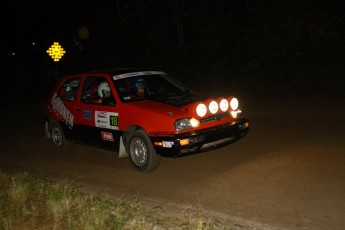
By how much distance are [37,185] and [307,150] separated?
4409 millimetres

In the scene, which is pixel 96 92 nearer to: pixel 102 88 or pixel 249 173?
pixel 102 88

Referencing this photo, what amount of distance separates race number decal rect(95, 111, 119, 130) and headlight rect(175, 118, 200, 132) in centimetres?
125

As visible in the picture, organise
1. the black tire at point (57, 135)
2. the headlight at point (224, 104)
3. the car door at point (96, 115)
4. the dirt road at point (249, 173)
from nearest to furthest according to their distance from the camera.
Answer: the dirt road at point (249, 173) → the headlight at point (224, 104) → the car door at point (96, 115) → the black tire at point (57, 135)

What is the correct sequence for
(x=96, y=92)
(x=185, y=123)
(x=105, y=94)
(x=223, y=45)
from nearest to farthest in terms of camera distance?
(x=185, y=123) → (x=105, y=94) → (x=96, y=92) → (x=223, y=45)

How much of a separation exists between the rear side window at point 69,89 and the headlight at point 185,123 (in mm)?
2895

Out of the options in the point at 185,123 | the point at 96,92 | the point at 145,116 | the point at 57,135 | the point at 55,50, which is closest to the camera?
the point at 185,123

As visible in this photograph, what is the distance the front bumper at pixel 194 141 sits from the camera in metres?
6.87

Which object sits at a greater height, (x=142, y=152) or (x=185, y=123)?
(x=185, y=123)

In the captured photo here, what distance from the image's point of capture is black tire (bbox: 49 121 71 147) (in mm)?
9695

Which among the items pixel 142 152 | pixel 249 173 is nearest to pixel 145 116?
pixel 142 152

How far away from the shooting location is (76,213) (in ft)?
17.5

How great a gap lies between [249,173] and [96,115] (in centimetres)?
292

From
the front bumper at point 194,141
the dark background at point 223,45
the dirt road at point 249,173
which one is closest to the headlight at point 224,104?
the front bumper at point 194,141

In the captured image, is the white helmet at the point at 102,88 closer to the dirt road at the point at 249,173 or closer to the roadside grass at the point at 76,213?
the dirt road at the point at 249,173
